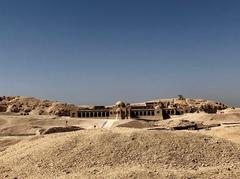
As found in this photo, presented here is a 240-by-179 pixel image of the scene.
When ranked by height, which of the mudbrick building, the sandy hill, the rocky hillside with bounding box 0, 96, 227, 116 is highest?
the rocky hillside with bounding box 0, 96, 227, 116

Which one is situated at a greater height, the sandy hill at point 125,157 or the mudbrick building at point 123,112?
the mudbrick building at point 123,112

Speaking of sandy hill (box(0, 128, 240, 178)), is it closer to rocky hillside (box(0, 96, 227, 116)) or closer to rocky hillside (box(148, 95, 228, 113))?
rocky hillside (box(0, 96, 227, 116))

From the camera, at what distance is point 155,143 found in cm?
1889

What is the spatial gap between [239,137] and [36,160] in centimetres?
1438

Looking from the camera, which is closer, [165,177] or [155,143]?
[165,177]

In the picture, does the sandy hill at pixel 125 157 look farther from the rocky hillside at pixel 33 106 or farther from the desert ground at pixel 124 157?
the rocky hillside at pixel 33 106

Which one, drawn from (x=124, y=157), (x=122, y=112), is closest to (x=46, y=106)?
(x=122, y=112)

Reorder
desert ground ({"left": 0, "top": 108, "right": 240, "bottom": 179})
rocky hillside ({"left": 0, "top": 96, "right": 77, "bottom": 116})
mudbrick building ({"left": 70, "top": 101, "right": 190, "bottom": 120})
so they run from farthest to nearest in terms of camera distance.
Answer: rocky hillside ({"left": 0, "top": 96, "right": 77, "bottom": 116}) → mudbrick building ({"left": 70, "top": 101, "right": 190, "bottom": 120}) → desert ground ({"left": 0, "top": 108, "right": 240, "bottom": 179})

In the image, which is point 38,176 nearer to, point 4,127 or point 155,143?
point 155,143

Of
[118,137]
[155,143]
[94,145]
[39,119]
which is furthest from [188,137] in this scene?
[39,119]

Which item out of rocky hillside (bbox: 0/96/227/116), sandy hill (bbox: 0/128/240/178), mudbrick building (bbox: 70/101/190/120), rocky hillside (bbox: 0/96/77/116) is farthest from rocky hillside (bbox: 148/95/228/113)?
sandy hill (bbox: 0/128/240/178)

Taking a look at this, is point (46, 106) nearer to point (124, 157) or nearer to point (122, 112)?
point (122, 112)

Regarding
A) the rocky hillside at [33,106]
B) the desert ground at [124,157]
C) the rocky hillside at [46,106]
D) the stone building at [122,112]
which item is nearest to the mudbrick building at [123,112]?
the stone building at [122,112]

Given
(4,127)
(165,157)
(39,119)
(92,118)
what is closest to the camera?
(165,157)
